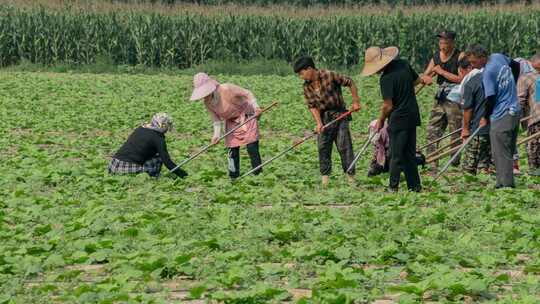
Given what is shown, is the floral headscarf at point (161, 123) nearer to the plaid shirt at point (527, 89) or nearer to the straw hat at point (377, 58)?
the straw hat at point (377, 58)

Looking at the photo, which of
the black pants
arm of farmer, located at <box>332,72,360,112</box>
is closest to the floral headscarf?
the black pants

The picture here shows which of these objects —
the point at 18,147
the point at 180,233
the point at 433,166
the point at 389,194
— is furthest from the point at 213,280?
the point at 18,147

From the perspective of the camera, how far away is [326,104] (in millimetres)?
14094

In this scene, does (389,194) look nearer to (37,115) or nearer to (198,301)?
(198,301)

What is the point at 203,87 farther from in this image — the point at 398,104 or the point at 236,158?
the point at 398,104

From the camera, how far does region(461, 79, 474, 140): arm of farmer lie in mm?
13539

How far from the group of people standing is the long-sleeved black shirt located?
0.04ft

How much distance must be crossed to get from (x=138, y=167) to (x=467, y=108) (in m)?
3.96

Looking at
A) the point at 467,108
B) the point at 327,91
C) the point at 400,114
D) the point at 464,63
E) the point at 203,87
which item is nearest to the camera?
the point at 400,114

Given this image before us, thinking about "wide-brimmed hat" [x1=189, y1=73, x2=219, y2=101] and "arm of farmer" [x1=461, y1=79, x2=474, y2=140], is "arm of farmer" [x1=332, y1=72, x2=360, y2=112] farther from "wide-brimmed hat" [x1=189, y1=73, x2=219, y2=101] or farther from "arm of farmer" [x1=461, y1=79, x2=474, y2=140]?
"wide-brimmed hat" [x1=189, y1=73, x2=219, y2=101]

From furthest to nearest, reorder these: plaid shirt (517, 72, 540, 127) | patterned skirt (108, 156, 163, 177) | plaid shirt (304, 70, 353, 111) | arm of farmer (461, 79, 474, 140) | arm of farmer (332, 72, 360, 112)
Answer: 1. plaid shirt (517, 72, 540, 127)
2. patterned skirt (108, 156, 163, 177)
3. plaid shirt (304, 70, 353, 111)
4. arm of farmer (332, 72, 360, 112)
5. arm of farmer (461, 79, 474, 140)

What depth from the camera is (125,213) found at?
38.0ft

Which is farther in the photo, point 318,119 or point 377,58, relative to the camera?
point 318,119

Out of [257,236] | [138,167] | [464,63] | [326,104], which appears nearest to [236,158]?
[138,167]
